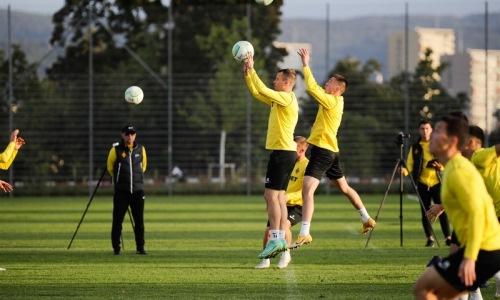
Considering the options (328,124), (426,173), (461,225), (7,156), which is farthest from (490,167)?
(426,173)

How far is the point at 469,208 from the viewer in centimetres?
901

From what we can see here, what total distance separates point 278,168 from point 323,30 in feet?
114

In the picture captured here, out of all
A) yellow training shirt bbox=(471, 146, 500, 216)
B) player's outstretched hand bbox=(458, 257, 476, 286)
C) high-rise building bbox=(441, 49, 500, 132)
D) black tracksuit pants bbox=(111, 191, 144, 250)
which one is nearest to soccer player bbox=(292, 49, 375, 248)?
yellow training shirt bbox=(471, 146, 500, 216)

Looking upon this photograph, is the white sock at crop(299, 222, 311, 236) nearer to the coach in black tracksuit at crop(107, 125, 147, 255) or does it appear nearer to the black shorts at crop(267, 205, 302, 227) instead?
the black shorts at crop(267, 205, 302, 227)

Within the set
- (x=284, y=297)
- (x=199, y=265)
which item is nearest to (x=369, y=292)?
(x=284, y=297)

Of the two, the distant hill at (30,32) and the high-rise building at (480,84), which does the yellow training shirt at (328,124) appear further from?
the distant hill at (30,32)

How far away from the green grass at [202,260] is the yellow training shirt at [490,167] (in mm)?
1723

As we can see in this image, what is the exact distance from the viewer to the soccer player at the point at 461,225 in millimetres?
8938

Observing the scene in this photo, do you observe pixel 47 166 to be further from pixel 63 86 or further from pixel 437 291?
pixel 437 291

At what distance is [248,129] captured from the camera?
45469mm

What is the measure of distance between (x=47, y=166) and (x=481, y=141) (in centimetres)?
3507

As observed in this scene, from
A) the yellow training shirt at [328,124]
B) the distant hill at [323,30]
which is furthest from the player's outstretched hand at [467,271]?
the distant hill at [323,30]

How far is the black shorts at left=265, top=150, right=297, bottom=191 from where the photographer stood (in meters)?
15.9

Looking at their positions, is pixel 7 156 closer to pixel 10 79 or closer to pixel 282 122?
pixel 282 122
